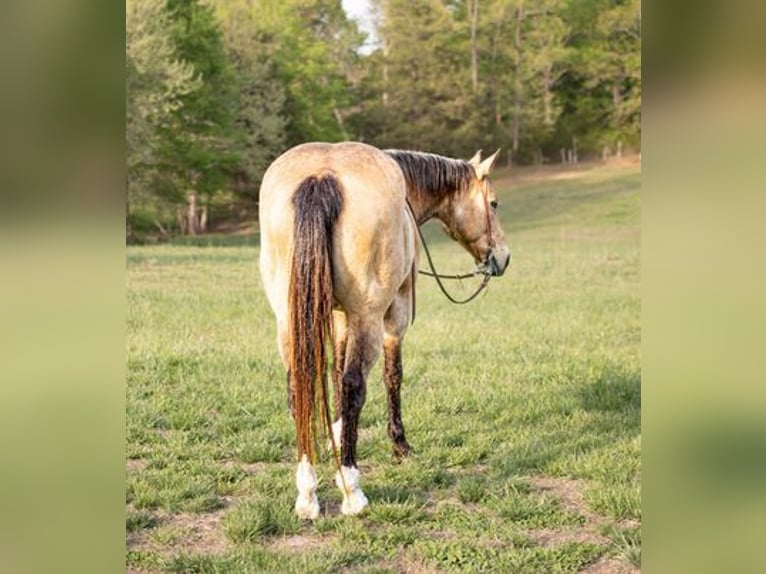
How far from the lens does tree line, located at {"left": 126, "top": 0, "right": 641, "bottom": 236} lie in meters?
31.3

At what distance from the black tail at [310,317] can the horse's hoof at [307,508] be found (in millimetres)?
348

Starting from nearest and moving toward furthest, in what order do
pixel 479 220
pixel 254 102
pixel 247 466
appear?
1. pixel 247 466
2. pixel 479 220
3. pixel 254 102

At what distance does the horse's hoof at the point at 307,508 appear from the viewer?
3.98m

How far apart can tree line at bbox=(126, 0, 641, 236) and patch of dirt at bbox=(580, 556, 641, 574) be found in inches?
997

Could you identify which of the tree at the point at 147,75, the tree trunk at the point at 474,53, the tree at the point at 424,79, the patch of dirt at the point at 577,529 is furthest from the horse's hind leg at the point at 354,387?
the tree trunk at the point at 474,53

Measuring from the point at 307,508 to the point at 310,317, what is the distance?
109 cm

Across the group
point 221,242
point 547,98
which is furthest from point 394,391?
point 547,98

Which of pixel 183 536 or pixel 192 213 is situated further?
pixel 192 213

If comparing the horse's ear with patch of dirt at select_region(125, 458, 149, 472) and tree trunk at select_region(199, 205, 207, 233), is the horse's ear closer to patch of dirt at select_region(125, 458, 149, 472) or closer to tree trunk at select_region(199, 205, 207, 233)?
Answer: patch of dirt at select_region(125, 458, 149, 472)

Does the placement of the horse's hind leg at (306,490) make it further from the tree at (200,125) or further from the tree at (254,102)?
the tree at (254,102)

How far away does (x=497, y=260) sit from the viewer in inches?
228

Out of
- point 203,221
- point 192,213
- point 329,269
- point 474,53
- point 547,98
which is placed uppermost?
point 474,53

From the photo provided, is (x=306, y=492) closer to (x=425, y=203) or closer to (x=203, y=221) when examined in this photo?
(x=425, y=203)
